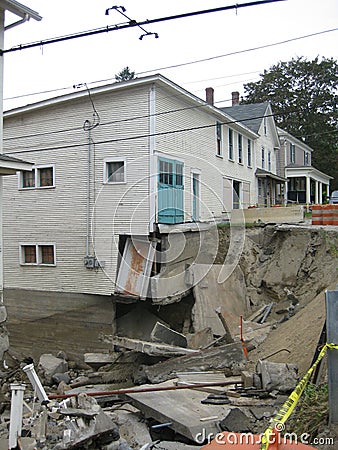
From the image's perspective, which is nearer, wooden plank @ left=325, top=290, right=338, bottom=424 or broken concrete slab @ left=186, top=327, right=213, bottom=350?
wooden plank @ left=325, top=290, right=338, bottom=424

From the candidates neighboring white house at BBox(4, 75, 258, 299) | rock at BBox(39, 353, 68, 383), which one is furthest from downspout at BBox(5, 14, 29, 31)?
rock at BBox(39, 353, 68, 383)

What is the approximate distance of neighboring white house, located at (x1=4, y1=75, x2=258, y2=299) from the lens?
16.3 meters

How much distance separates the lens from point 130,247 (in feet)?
54.5

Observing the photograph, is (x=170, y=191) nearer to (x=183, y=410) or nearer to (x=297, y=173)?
(x=183, y=410)

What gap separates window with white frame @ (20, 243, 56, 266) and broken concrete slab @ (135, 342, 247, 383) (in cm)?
877

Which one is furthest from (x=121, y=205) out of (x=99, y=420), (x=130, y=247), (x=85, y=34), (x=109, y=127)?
(x=99, y=420)

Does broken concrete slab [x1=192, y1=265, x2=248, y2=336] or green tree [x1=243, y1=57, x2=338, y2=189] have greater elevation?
green tree [x1=243, y1=57, x2=338, y2=189]

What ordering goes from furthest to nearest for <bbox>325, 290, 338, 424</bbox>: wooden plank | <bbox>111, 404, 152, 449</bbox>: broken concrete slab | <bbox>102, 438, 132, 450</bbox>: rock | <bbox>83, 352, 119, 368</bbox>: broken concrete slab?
1. <bbox>83, 352, 119, 368</bbox>: broken concrete slab
2. <bbox>111, 404, 152, 449</bbox>: broken concrete slab
3. <bbox>102, 438, 132, 450</bbox>: rock
4. <bbox>325, 290, 338, 424</bbox>: wooden plank

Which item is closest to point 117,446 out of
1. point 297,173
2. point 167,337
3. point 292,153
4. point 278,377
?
point 278,377

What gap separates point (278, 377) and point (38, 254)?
13.4m

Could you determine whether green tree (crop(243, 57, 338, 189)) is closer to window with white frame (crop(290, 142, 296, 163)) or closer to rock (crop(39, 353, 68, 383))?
window with white frame (crop(290, 142, 296, 163))

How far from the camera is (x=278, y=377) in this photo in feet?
22.9

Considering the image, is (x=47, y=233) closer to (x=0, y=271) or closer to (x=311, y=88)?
(x=0, y=271)

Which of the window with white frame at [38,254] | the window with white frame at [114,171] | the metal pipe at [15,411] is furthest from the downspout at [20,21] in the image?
the window with white frame at [38,254]
